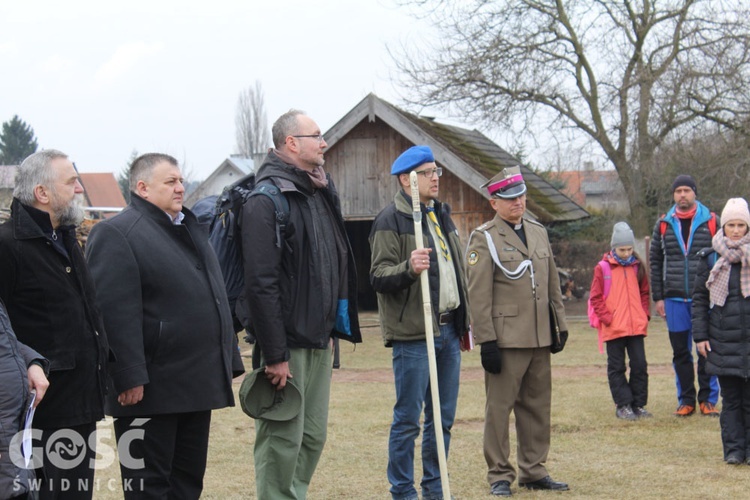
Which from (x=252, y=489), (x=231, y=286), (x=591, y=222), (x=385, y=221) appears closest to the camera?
(x=231, y=286)

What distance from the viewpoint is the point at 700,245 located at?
31.9 feet

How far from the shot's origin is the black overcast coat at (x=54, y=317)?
447cm

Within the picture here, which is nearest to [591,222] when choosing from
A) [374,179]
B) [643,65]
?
[643,65]

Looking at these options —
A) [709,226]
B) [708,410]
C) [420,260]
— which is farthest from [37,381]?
[708,410]

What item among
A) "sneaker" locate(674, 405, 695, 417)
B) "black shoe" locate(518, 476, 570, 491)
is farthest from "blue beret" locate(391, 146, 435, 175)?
"sneaker" locate(674, 405, 695, 417)

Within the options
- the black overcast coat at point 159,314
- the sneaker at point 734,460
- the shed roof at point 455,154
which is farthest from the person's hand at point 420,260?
the shed roof at point 455,154

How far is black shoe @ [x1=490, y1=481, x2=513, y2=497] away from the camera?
269 inches

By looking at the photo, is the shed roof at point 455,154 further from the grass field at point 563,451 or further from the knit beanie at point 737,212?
the knit beanie at point 737,212

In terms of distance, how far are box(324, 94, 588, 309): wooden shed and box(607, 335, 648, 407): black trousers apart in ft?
26.8

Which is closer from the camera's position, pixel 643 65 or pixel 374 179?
pixel 374 179

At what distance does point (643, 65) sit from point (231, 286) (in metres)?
20.8

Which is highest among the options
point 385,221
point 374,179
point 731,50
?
point 731,50

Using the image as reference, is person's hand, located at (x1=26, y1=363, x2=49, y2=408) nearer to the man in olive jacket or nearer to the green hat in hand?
the man in olive jacket

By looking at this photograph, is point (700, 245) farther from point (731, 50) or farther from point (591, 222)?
point (591, 222)
